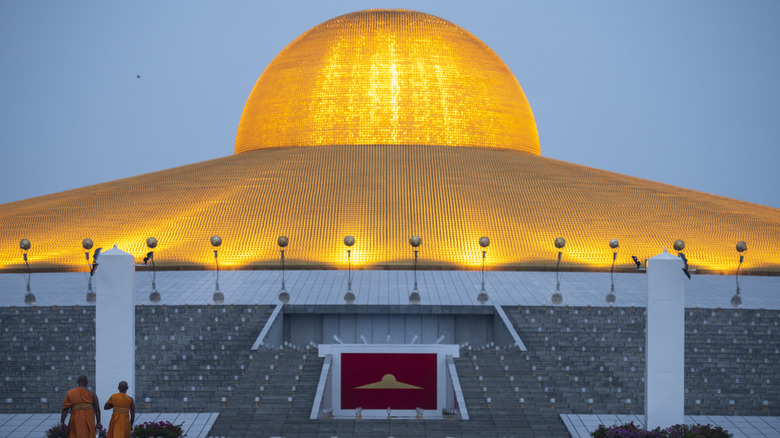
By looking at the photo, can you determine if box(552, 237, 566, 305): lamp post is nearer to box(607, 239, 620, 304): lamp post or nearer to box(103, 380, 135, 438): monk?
box(607, 239, 620, 304): lamp post

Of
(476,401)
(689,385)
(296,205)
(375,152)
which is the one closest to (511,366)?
(476,401)

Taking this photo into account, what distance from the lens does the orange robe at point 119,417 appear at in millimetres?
9961

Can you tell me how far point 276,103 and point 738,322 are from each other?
1624 cm

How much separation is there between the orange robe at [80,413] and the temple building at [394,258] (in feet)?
6.18

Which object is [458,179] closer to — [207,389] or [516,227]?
[516,227]

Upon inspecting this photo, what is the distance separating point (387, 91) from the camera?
27.8 m

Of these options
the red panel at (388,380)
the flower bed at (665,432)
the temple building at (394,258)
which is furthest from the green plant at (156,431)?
the flower bed at (665,432)

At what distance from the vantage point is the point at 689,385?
14.5 metres

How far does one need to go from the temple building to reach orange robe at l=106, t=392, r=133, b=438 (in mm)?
1955

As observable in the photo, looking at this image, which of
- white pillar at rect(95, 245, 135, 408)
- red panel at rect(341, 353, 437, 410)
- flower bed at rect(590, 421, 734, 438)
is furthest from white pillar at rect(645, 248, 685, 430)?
white pillar at rect(95, 245, 135, 408)

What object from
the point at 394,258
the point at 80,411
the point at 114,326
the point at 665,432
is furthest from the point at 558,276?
the point at 80,411

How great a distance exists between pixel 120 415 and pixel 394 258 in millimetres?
13286

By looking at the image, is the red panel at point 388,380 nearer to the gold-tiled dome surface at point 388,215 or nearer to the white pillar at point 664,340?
the white pillar at point 664,340

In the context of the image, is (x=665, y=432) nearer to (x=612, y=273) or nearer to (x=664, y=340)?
(x=664, y=340)
